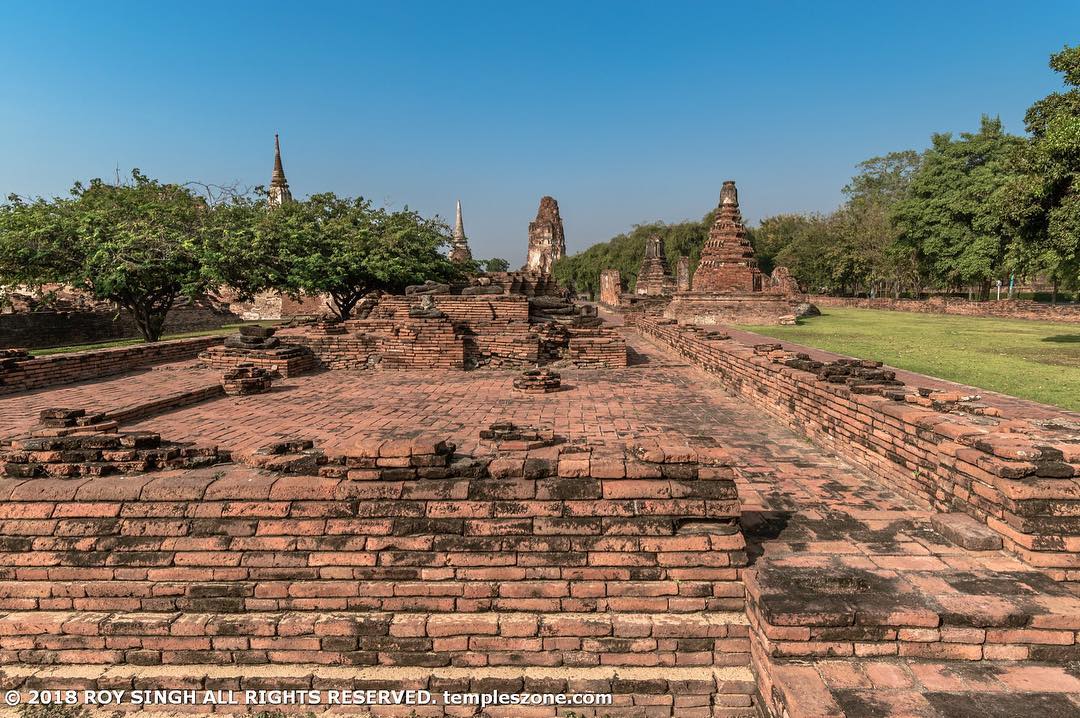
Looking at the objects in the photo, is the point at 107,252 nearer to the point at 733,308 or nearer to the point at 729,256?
the point at 733,308

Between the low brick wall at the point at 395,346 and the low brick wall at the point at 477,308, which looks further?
the low brick wall at the point at 477,308

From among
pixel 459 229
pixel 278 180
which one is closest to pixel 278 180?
pixel 278 180

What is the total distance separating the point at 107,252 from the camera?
12.7 metres

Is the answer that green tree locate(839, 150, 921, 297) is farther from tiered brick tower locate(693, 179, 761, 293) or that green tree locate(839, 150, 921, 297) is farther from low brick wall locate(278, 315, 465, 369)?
low brick wall locate(278, 315, 465, 369)

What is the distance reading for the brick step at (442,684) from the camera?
241 centimetres

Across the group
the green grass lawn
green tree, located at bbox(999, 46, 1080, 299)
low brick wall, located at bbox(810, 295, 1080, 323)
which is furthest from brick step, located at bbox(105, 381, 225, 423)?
low brick wall, located at bbox(810, 295, 1080, 323)

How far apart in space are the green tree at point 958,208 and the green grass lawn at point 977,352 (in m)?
10.6

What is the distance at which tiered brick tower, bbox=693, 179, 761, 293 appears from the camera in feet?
71.8

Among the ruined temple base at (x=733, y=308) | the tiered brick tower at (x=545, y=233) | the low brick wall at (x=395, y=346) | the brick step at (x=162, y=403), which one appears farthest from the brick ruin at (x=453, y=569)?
the tiered brick tower at (x=545, y=233)

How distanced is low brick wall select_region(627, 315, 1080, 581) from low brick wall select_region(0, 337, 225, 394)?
9.98 metres

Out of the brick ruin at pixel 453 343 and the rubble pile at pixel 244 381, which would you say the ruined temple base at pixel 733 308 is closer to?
the brick ruin at pixel 453 343

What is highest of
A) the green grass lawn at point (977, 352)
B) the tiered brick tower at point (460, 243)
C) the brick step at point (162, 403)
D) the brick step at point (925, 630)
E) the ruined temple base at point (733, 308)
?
the tiered brick tower at point (460, 243)

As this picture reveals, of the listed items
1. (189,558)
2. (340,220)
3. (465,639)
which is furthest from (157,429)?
(340,220)

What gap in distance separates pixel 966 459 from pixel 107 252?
16371 mm
